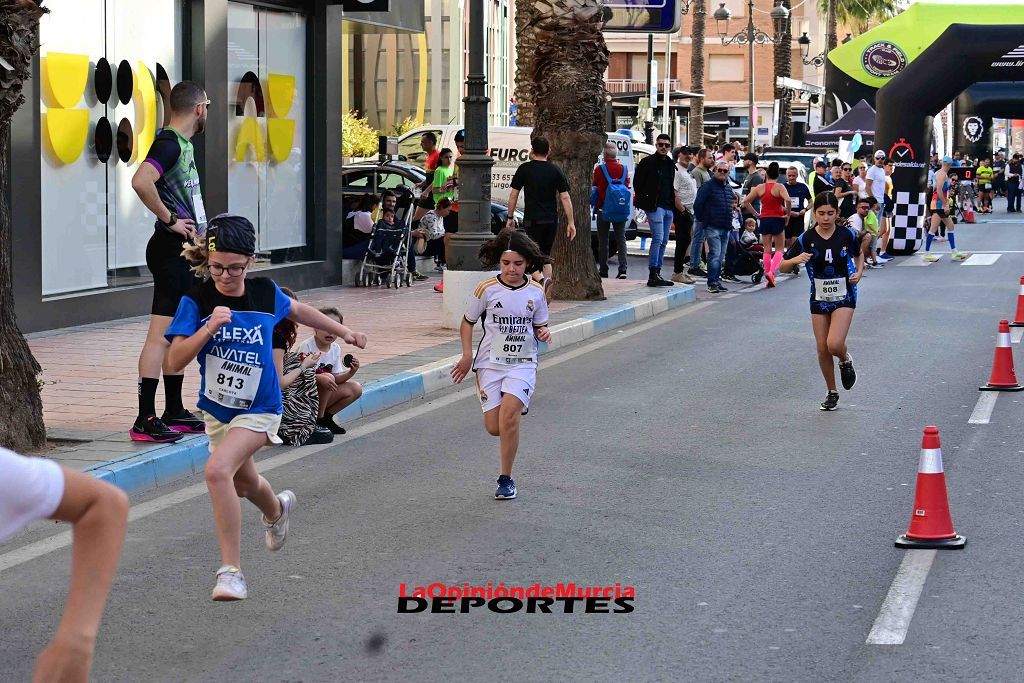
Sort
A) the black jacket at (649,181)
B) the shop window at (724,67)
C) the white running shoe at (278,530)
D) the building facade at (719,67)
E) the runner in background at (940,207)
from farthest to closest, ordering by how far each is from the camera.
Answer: the shop window at (724,67) < the building facade at (719,67) < the runner in background at (940,207) < the black jacket at (649,181) < the white running shoe at (278,530)

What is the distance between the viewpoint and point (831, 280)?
11.0m

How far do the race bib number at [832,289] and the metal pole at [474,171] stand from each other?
409 cm

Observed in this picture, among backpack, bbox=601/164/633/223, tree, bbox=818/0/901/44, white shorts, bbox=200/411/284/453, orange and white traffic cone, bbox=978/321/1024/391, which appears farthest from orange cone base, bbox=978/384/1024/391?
tree, bbox=818/0/901/44

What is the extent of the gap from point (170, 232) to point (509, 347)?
7.67 ft

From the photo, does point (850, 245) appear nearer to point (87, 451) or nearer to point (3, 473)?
point (87, 451)

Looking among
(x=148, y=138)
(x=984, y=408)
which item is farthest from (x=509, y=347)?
(x=148, y=138)

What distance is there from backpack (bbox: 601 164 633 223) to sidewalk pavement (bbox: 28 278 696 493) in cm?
146

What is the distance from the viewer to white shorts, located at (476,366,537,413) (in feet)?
25.5

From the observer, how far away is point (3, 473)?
2643mm

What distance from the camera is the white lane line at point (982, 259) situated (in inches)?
1027

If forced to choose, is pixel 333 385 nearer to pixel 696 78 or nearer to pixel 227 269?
pixel 227 269

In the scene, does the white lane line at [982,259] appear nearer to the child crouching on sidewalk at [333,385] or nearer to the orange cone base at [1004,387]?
the orange cone base at [1004,387]

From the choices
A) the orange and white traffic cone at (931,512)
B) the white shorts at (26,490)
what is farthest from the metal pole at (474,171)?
the white shorts at (26,490)

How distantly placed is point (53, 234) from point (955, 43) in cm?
2044
